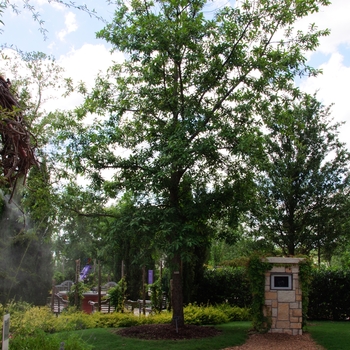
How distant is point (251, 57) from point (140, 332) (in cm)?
674

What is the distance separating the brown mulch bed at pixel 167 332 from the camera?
10.0 m

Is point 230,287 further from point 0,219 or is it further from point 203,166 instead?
point 0,219

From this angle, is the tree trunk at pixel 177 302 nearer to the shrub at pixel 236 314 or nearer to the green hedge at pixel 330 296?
the shrub at pixel 236 314

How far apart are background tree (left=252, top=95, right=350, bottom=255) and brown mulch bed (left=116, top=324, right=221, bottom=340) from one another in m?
3.43

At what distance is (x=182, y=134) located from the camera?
9.73m

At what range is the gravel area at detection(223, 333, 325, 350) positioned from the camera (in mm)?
9086

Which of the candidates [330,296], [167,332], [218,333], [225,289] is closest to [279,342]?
[218,333]

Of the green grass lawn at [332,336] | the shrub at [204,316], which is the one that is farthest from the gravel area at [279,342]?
the shrub at [204,316]

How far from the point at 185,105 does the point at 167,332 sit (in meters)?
5.19

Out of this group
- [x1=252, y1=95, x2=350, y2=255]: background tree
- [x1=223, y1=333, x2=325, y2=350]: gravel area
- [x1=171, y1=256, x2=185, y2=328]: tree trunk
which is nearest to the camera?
[x1=223, y1=333, x2=325, y2=350]: gravel area

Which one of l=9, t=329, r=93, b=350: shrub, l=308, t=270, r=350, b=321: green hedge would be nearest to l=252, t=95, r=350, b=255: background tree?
l=308, t=270, r=350, b=321: green hedge

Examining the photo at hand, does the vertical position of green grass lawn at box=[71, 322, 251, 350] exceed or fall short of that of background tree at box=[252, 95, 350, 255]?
it falls short

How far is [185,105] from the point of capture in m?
10.7

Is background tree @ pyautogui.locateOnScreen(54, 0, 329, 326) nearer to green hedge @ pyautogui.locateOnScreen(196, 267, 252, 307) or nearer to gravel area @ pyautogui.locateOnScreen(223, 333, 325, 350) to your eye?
gravel area @ pyautogui.locateOnScreen(223, 333, 325, 350)
